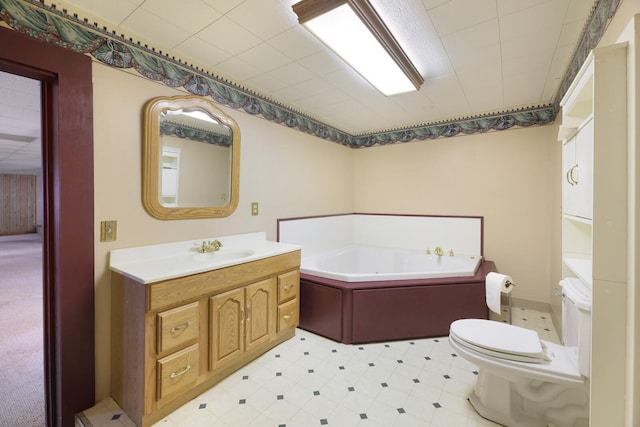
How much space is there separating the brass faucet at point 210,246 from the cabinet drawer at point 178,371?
70 centimetres

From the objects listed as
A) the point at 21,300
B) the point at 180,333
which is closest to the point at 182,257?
the point at 180,333

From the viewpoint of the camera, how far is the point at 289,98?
2707mm

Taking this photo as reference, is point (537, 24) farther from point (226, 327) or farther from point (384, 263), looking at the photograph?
point (384, 263)

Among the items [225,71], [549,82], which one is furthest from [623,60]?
[225,71]

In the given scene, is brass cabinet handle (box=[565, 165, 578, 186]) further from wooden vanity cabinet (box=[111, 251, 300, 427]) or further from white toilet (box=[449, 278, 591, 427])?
Answer: wooden vanity cabinet (box=[111, 251, 300, 427])

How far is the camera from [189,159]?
6.91 ft

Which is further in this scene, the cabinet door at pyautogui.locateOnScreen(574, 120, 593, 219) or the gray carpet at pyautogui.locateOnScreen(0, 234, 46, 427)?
the gray carpet at pyautogui.locateOnScreen(0, 234, 46, 427)

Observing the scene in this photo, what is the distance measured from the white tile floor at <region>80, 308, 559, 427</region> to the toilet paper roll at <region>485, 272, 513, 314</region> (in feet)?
1.67

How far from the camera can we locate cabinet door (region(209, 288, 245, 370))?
1.73 metres

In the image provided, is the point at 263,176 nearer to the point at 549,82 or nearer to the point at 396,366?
the point at 396,366

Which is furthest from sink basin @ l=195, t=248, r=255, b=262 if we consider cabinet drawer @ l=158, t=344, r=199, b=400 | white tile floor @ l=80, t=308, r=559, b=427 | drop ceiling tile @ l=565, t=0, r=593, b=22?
drop ceiling tile @ l=565, t=0, r=593, b=22

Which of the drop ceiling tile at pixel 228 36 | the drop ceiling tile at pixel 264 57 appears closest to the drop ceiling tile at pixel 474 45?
the drop ceiling tile at pixel 264 57

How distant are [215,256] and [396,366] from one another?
5.24ft

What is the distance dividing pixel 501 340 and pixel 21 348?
3.53m
